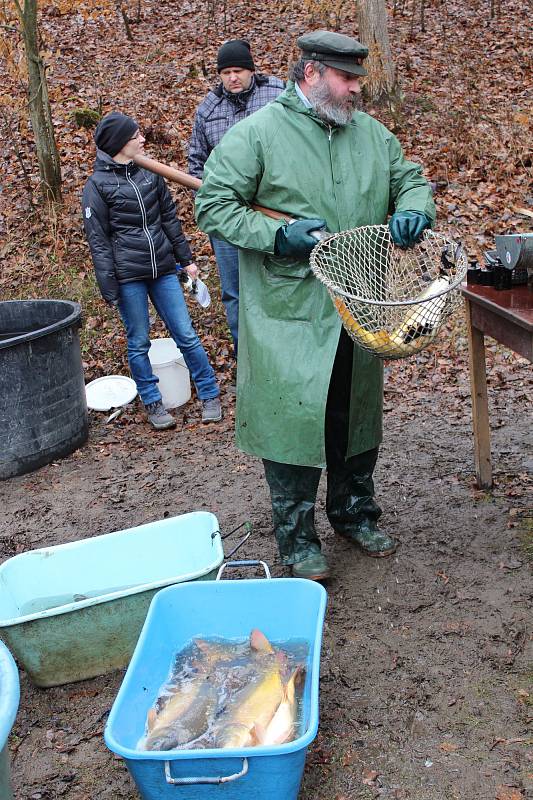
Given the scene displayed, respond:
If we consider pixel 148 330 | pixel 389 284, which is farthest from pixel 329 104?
pixel 148 330

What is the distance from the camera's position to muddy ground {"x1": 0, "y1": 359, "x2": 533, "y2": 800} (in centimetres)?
270

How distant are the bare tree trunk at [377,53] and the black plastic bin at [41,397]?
5.83 meters

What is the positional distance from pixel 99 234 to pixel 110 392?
140 centimetres

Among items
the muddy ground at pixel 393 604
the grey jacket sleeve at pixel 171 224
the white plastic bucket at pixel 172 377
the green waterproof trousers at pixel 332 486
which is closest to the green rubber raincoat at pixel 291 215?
the green waterproof trousers at pixel 332 486

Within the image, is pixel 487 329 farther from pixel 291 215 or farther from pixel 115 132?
pixel 115 132

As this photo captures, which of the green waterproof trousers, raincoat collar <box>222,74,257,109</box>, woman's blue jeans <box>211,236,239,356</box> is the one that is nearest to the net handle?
the green waterproof trousers

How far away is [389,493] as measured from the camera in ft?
14.9

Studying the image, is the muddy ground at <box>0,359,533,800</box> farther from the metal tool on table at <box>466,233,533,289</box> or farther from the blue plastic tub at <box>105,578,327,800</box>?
the metal tool on table at <box>466,233,533,289</box>

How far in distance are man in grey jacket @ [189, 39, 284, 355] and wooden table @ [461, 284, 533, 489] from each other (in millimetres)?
2004

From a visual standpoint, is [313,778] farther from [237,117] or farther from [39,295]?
[39,295]

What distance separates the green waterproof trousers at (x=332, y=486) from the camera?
353cm

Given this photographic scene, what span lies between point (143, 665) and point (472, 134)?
828cm

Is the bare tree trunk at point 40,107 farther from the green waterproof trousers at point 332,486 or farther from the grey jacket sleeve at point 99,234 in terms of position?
the green waterproof trousers at point 332,486

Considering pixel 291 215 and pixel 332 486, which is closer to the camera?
pixel 291 215
